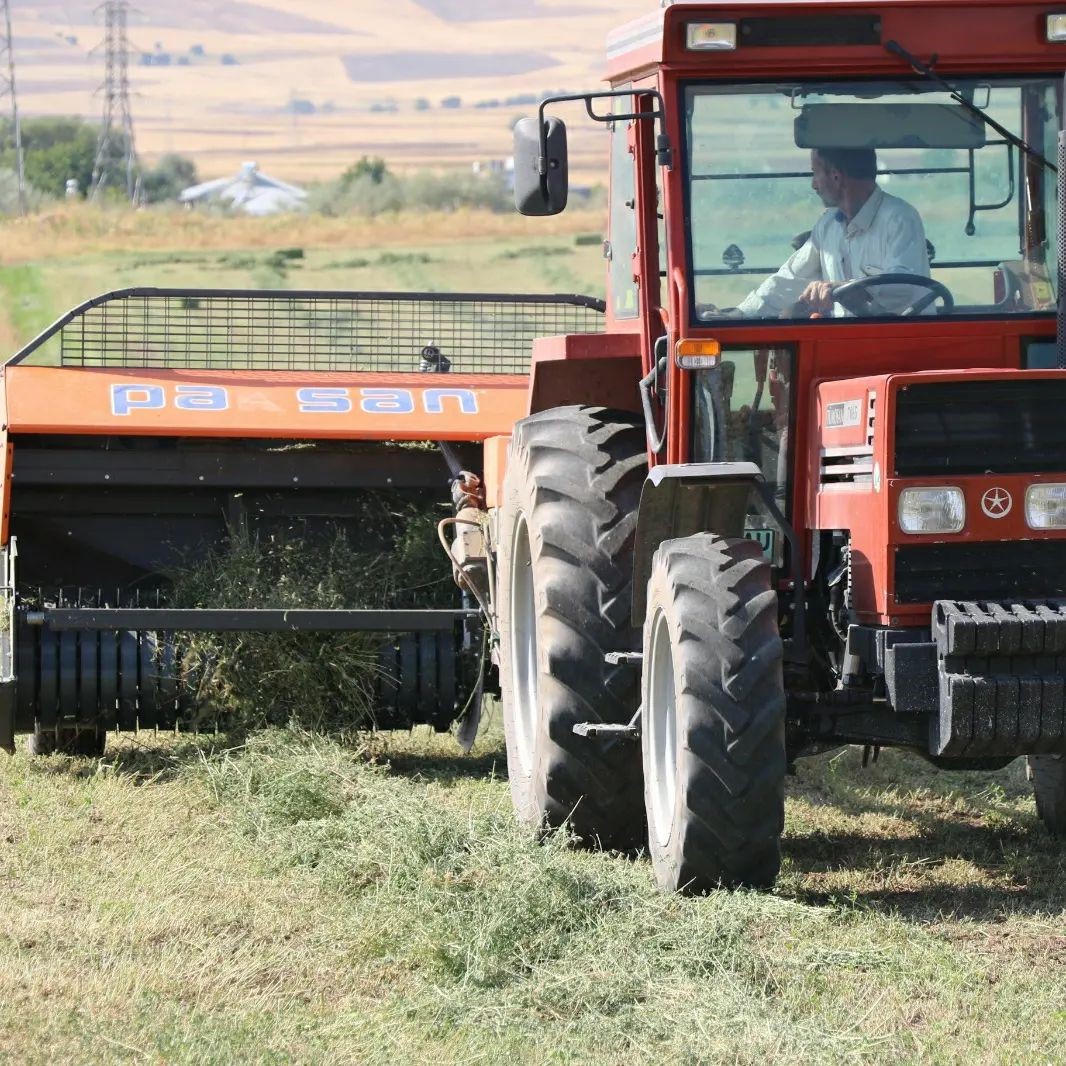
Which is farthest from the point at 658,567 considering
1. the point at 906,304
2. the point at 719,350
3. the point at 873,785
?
the point at 873,785

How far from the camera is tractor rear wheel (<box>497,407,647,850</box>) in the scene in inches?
218

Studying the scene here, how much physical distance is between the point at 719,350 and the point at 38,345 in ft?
12.0

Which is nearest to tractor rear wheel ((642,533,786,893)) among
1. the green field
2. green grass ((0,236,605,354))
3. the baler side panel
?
the baler side panel

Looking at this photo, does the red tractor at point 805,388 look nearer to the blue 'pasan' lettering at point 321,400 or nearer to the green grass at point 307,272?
the blue 'pasan' lettering at point 321,400

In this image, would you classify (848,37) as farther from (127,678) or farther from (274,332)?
(274,332)

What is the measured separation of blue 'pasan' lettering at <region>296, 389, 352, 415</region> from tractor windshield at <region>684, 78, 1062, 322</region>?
2576mm

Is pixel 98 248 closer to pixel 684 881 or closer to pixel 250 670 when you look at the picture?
pixel 250 670

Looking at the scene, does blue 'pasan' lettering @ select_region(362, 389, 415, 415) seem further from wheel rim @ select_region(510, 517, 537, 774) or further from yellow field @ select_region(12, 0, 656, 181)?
yellow field @ select_region(12, 0, 656, 181)

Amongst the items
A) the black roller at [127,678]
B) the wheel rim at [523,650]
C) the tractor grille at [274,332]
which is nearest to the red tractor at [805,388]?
the wheel rim at [523,650]

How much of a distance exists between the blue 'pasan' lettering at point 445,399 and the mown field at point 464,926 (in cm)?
147

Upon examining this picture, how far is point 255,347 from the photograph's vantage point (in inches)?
340

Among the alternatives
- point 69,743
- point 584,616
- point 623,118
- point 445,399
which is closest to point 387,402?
point 445,399

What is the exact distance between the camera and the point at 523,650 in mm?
6691

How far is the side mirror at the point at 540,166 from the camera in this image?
17.4 ft
